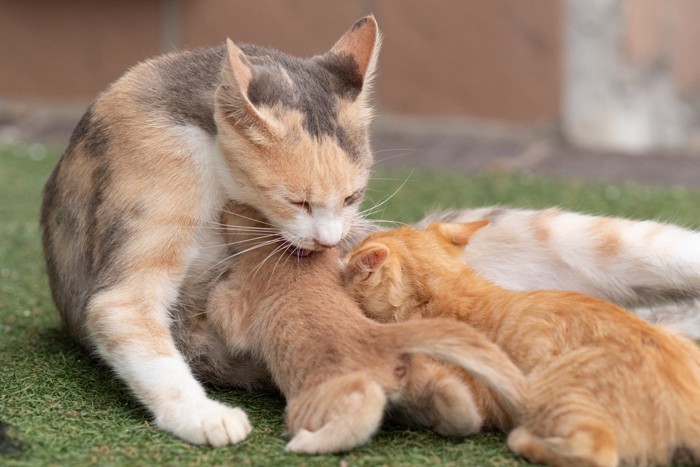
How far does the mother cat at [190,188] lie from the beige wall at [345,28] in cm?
378

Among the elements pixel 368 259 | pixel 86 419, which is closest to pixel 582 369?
pixel 368 259

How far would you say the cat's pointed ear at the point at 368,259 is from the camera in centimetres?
263

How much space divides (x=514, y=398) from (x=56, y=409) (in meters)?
1.19

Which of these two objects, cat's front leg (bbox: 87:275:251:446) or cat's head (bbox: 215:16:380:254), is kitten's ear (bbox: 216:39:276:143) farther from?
cat's front leg (bbox: 87:275:251:446)

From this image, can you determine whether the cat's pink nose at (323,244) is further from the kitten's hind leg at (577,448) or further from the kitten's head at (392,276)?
the kitten's hind leg at (577,448)

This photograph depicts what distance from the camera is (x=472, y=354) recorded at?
2.16 metres

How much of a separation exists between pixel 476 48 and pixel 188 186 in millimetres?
4354

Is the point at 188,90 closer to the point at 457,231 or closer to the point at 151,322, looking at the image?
the point at 151,322

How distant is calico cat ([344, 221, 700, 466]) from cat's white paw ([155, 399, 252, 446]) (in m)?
0.54

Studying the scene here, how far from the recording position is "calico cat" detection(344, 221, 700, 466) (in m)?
2.10

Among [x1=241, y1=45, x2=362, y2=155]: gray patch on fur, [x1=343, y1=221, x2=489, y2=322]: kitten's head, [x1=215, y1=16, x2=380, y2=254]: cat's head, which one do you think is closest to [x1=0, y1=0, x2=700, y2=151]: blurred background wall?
[x1=241, y1=45, x2=362, y2=155]: gray patch on fur

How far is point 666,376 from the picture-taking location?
2150 millimetres

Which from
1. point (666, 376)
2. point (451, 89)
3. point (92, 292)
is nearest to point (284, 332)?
point (92, 292)

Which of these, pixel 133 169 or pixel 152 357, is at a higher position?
pixel 133 169
